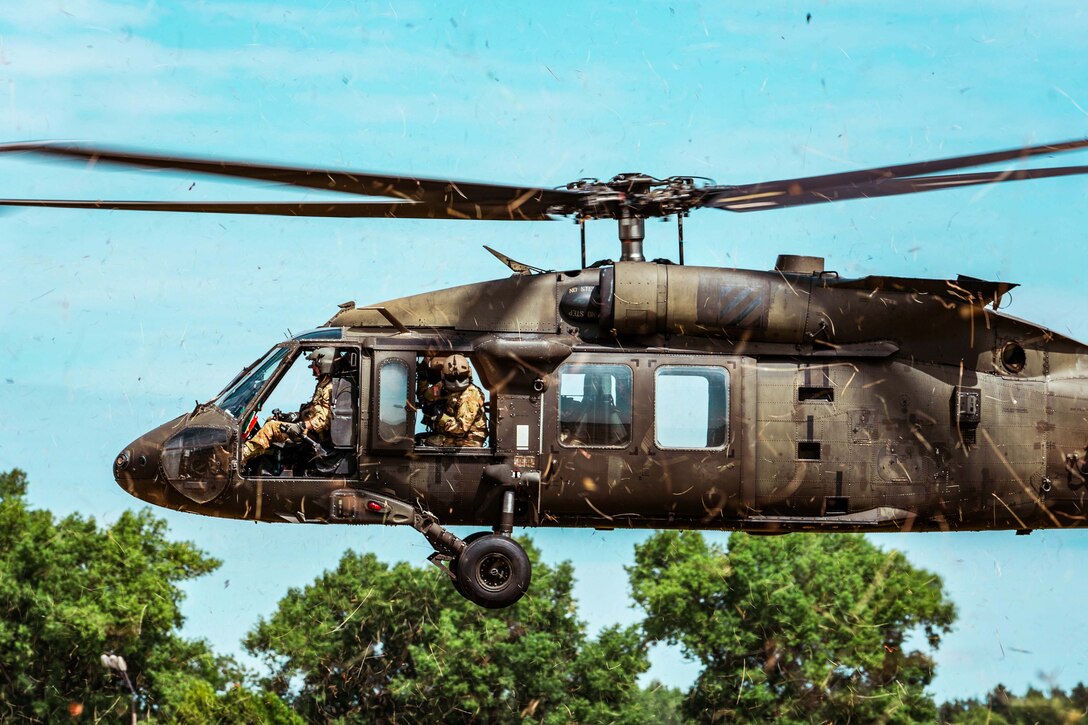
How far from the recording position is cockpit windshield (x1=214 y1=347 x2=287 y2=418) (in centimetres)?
1369

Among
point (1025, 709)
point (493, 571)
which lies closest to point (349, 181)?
point (493, 571)

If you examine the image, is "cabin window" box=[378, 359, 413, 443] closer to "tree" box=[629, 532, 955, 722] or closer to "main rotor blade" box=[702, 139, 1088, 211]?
"main rotor blade" box=[702, 139, 1088, 211]

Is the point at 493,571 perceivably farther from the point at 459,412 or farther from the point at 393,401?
the point at 393,401

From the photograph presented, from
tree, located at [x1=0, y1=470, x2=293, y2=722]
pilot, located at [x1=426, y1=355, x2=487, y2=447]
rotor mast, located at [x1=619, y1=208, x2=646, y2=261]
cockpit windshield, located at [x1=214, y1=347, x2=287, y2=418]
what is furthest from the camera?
tree, located at [x1=0, y1=470, x2=293, y2=722]

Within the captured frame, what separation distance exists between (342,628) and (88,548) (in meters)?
11.6

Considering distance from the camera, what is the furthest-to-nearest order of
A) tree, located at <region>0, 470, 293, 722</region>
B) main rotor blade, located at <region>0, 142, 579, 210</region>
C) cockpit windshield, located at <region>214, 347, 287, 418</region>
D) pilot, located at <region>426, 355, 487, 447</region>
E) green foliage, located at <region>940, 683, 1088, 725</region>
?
tree, located at <region>0, 470, 293, 722</region> → green foliage, located at <region>940, 683, 1088, 725</region> → cockpit windshield, located at <region>214, 347, 287, 418</region> → pilot, located at <region>426, 355, 487, 447</region> → main rotor blade, located at <region>0, 142, 579, 210</region>

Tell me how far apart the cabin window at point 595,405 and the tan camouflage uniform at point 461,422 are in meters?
0.70

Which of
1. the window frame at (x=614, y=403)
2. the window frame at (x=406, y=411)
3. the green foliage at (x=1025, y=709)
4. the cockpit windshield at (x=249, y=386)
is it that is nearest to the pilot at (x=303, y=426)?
the cockpit windshield at (x=249, y=386)

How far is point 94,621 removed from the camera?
59.6 meters

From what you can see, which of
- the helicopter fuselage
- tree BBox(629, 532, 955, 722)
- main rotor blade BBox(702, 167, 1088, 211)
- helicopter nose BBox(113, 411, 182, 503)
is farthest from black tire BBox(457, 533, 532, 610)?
tree BBox(629, 532, 955, 722)

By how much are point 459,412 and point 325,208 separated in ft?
6.59

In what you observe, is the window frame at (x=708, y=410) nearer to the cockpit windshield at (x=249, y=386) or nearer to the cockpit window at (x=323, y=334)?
the cockpit window at (x=323, y=334)

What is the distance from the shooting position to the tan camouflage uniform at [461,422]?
13.5m

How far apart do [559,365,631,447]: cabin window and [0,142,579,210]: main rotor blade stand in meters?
1.44
